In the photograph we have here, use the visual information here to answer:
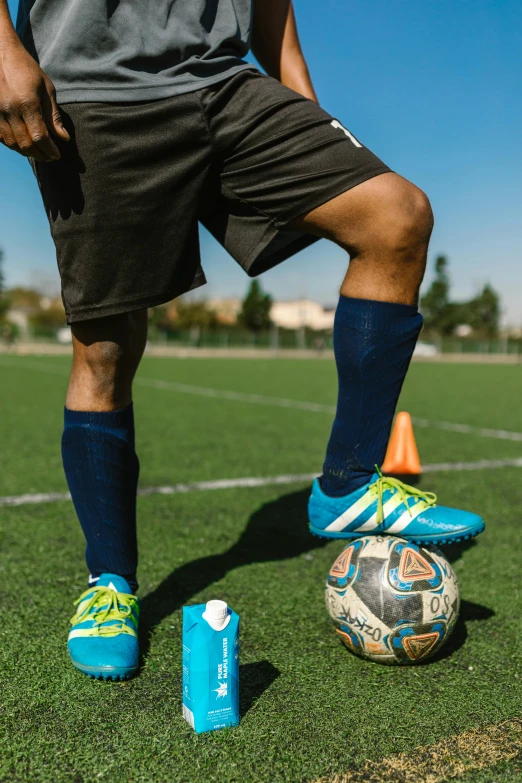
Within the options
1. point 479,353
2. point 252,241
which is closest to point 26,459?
point 252,241

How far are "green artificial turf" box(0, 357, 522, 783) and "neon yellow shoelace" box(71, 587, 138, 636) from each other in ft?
0.37

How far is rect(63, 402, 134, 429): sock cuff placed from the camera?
6.31 ft

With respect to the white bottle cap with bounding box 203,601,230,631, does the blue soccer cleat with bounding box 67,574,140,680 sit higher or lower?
lower

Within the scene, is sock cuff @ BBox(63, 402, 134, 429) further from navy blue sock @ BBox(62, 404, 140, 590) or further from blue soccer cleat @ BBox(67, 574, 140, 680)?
blue soccer cleat @ BBox(67, 574, 140, 680)

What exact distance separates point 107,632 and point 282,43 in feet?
6.12

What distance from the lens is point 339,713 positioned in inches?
61.6

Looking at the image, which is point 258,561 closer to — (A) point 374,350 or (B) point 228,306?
(A) point 374,350

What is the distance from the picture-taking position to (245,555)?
278cm

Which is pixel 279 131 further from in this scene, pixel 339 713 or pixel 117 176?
pixel 339 713

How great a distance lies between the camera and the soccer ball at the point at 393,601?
1817mm

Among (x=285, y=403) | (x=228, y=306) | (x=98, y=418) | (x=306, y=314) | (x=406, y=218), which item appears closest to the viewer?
(x=406, y=218)

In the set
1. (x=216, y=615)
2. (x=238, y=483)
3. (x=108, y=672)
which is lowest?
(x=238, y=483)

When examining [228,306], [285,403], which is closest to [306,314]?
[228,306]

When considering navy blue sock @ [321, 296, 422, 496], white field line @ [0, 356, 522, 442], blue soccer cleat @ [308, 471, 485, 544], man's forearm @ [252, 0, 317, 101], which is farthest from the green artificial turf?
white field line @ [0, 356, 522, 442]
